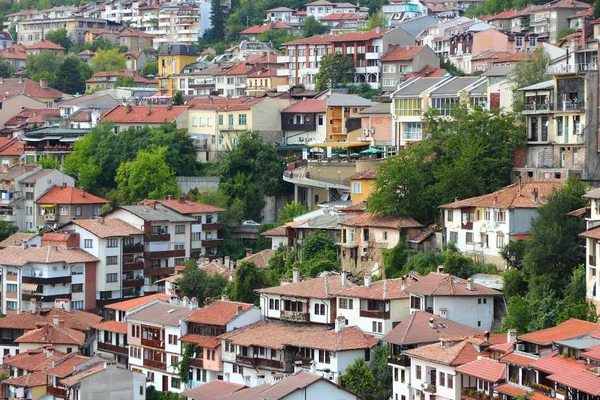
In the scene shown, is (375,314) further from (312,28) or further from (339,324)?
(312,28)

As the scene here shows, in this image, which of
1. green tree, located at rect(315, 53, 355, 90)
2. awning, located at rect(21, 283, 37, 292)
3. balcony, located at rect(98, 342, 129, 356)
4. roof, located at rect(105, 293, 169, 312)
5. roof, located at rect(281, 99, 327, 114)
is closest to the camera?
balcony, located at rect(98, 342, 129, 356)

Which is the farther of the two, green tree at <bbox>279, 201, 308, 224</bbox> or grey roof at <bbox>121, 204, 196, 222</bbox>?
grey roof at <bbox>121, 204, 196, 222</bbox>

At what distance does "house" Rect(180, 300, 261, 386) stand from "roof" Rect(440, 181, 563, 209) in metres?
9.69

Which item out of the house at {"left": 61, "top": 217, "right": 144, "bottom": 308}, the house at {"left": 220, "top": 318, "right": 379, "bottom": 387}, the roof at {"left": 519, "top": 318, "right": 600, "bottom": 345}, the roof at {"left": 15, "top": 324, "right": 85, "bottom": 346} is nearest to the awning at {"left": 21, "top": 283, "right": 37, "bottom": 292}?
the house at {"left": 61, "top": 217, "right": 144, "bottom": 308}

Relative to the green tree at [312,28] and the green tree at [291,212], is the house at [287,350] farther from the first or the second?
the green tree at [312,28]

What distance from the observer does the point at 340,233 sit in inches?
2867

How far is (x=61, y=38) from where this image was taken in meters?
164

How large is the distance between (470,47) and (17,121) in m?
31.4

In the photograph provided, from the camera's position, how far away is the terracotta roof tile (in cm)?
8112

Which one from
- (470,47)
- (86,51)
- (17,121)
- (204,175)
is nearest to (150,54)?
(86,51)

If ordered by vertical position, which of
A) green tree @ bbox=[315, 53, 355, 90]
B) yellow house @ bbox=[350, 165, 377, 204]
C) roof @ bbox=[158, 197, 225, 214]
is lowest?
roof @ bbox=[158, 197, 225, 214]

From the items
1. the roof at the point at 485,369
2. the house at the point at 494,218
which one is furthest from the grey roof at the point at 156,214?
the roof at the point at 485,369

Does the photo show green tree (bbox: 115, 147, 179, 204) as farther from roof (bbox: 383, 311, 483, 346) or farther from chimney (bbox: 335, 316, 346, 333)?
roof (bbox: 383, 311, 483, 346)

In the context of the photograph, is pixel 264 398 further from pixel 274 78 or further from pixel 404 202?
pixel 274 78
